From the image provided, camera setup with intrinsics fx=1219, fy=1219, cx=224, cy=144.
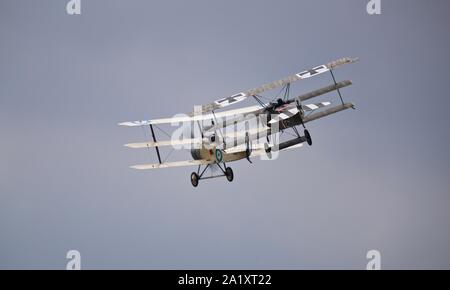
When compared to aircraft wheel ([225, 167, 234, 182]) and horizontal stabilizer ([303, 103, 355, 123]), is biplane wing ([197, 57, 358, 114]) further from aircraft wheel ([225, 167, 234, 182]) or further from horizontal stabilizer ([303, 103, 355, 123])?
aircraft wheel ([225, 167, 234, 182])

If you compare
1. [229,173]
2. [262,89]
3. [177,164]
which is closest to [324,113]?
[262,89]

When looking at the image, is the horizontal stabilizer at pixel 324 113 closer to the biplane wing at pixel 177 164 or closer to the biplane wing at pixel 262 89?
the biplane wing at pixel 262 89

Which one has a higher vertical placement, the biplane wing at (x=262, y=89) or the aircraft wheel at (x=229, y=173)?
the biplane wing at (x=262, y=89)

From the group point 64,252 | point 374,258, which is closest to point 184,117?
point 374,258

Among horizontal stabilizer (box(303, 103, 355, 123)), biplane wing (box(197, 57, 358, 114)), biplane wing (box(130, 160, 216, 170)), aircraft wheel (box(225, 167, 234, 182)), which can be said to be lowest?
aircraft wheel (box(225, 167, 234, 182))

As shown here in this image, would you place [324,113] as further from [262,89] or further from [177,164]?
[177,164]

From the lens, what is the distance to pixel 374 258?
8300 cm

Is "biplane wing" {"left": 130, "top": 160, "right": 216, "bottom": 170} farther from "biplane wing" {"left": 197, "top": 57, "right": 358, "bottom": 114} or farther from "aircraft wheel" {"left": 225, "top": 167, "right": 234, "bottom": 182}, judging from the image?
"biplane wing" {"left": 197, "top": 57, "right": 358, "bottom": 114}

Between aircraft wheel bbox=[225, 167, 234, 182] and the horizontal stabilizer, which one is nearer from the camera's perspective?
the horizontal stabilizer

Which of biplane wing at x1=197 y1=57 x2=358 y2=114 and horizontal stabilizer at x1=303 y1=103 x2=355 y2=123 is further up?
biplane wing at x1=197 y1=57 x2=358 y2=114

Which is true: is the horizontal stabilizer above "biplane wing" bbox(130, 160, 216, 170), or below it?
above
